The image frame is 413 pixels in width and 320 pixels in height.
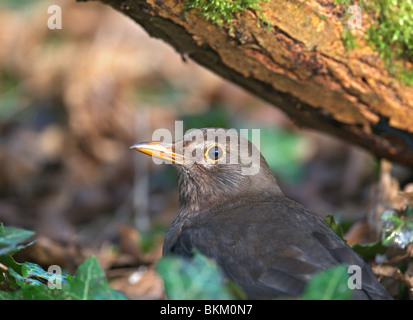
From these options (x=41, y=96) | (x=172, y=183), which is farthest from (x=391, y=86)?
(x=41, y=96)

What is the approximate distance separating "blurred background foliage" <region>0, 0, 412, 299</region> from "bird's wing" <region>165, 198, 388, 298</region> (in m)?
1.39

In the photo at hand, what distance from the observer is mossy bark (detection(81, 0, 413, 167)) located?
360cm

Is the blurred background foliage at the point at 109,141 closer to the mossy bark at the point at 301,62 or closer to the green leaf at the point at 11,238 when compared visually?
the mossy bark at the point at 301,62

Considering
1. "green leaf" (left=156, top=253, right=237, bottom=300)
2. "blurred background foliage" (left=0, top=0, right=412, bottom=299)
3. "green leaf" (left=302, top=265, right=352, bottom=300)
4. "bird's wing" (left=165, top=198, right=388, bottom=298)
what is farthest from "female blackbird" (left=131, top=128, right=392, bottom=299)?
"blurred background foliage" (left=0, top=0, right=412, bottom=299)

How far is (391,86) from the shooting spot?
4.13 metres

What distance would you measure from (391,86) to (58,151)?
19.6 ft

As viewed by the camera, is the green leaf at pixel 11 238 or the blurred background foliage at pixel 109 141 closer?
the green leaf at pixel 11 238

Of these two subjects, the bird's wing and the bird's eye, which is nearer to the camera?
the bird's wing

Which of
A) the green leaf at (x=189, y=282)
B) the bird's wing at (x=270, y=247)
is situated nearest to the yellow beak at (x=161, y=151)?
the bird's wing at (x=270, y=247)

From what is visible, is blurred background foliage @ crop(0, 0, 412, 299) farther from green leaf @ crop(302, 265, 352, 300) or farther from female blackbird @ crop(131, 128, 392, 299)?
green leaf @ crop(302, 265, 352, 300)

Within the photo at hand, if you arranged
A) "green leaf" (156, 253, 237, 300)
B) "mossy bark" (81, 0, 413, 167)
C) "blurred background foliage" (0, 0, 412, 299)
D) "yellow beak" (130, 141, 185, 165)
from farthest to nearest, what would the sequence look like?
"blurred background foliage" (0, 0, 412, 299)
"yellow beak" (130, 141, 185, 165)
"mossy bark" (81, 0, 413, 167)
"green leaf" (156, 253, 237, 300)

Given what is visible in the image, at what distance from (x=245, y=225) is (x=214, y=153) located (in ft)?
2.93

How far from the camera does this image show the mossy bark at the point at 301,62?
3.60 m

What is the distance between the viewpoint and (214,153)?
13.4ft
